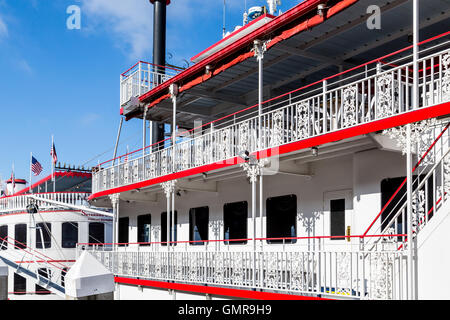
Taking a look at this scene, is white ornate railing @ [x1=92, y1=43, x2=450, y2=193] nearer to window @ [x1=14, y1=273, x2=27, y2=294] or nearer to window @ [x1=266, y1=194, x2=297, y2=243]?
window @ [x1=266, y1=194, x2=297, y2=243]

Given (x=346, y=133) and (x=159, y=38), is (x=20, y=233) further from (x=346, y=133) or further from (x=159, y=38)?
(x=346, y=133)

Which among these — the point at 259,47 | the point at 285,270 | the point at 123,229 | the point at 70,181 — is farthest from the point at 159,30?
the point at 285,270

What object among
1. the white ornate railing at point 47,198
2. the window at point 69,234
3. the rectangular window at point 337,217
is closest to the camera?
the rectangular window at point 337,217

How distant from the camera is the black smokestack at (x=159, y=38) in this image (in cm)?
2691

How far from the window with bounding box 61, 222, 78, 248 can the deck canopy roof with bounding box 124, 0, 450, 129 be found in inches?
458

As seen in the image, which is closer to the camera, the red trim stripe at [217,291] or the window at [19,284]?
the red trim stripe at [217,291]

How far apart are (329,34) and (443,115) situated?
5.20 meters

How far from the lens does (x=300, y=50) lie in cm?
1470

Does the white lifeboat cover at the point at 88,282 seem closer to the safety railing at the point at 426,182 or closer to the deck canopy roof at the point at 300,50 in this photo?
the safety railing at the point at 426,182

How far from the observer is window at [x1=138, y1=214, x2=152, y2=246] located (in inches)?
891

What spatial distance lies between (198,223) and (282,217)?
4.77m

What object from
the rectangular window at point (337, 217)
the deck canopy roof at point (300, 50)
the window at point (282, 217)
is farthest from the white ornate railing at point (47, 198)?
the rectangular window at point (337, 217)

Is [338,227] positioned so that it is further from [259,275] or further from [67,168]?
[67,168]

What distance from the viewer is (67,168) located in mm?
34094
